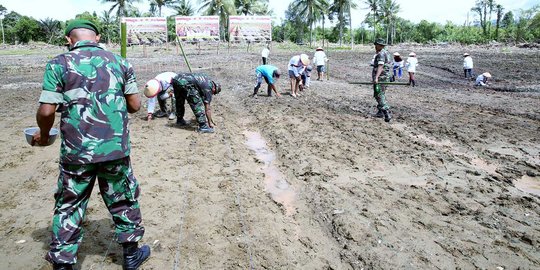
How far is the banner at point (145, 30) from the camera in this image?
29.6m

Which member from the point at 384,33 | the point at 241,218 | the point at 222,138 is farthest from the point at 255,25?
Result: the point at 384,33

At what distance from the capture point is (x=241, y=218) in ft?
12.5

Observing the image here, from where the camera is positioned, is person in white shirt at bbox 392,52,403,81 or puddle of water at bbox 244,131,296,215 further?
person in white shirt at bbox 392,52,403,81

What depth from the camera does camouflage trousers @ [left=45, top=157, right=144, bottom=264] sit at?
2.56 metres

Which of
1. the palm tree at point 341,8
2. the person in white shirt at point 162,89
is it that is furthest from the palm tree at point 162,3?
the person in white shirt at point 162,89

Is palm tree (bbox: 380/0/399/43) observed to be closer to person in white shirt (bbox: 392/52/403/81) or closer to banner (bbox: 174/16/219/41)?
banner (bbox: 174/16/219/41)

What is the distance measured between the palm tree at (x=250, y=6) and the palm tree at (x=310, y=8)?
670cm

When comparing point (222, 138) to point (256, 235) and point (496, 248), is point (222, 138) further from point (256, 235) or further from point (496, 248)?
point (496, 248)

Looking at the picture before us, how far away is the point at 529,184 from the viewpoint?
16.1 ft

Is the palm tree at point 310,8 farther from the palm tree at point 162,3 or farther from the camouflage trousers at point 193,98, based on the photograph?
the camouflage trousers at point 193,98

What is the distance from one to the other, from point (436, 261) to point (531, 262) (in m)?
0.77

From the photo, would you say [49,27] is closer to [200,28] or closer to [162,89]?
[200,28]

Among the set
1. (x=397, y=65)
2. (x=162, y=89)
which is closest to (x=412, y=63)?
(x=397, y=65)

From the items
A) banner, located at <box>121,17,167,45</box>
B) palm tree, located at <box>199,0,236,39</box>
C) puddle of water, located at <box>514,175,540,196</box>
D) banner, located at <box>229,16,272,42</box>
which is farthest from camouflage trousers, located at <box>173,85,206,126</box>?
palm tree, located at <box>199,0,236,39</box>
